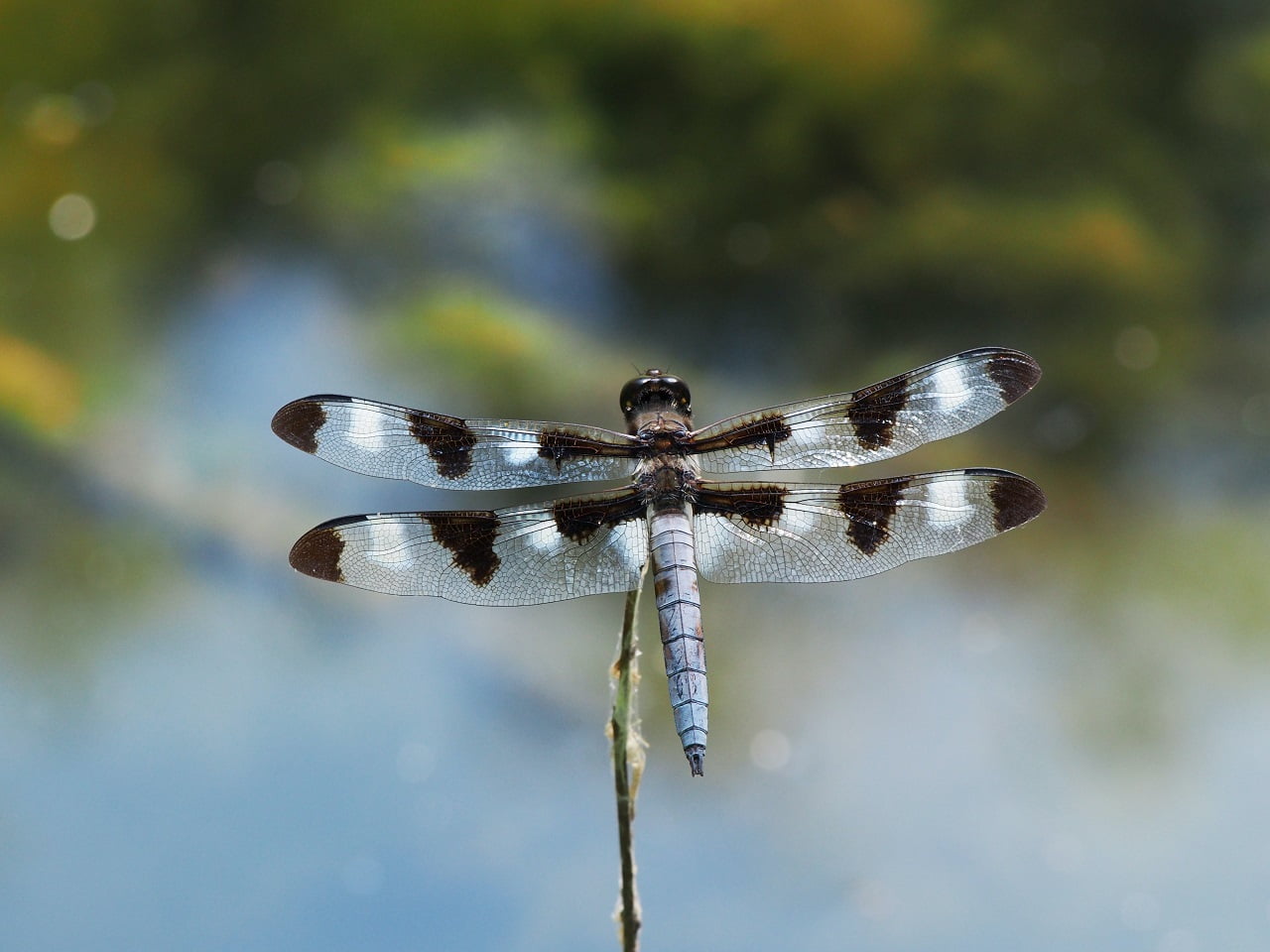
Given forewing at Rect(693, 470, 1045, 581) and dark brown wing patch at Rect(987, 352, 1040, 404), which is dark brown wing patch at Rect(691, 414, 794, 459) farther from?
dark brown wing patch at Rect(987, 352, 1040, 404)

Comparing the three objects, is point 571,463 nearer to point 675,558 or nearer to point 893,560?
point 675,558

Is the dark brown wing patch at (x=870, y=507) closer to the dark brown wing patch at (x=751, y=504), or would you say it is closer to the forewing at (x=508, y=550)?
the dark brown wing patch at (x=751, y=504)

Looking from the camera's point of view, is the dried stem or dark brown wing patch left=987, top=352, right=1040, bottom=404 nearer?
the dried stem

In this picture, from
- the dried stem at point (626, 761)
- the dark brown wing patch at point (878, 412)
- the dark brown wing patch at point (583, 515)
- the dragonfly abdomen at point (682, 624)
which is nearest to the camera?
the dried stem at point (626, 761)

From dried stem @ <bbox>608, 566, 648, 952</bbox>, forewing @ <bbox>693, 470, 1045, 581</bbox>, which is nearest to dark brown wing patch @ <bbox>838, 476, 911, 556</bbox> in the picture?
forewing @ <bbox>693, 470, 1045, 581</bbox>

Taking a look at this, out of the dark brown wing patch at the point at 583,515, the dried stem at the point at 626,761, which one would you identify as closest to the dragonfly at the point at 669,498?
the dark brown wing patch at the point at 583,515

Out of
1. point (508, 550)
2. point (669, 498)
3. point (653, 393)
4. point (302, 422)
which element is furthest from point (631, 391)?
point (302, 422)

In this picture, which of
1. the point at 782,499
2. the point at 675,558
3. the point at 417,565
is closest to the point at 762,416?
the point at 782,499
